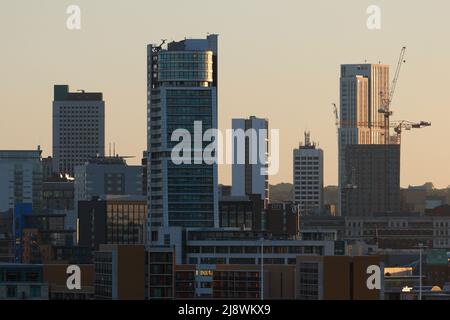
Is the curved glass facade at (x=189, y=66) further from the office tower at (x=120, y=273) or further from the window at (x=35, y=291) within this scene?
the window at (x=35, y=291)

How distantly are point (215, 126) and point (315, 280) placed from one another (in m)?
76.5

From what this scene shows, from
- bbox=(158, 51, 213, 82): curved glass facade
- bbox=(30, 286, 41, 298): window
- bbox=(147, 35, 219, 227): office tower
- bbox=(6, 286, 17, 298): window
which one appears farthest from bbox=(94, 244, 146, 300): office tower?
bbox=(158, 51, 213, 82): curved glass facade

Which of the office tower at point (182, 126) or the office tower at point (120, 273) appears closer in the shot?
the office tower at point (120, 273)

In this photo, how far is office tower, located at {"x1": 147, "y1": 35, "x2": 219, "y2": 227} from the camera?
180 meters

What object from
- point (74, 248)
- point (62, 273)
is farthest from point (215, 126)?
point (62, 273)

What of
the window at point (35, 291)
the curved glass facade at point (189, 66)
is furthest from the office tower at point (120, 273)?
the curved glass facade at point (189, 66)

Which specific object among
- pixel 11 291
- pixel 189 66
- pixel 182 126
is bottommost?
pixel 11 291

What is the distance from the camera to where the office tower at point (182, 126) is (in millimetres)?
180125

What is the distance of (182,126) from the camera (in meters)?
184

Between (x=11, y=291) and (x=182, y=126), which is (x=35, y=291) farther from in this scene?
(x=182, y=126)

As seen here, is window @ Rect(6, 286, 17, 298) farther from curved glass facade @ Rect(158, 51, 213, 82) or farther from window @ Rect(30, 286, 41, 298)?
curved glass facade @ Rect(158, 51, 213, 82)

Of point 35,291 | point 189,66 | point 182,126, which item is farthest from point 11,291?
point 189,66

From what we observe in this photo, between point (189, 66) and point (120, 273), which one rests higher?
point (189, 66)
